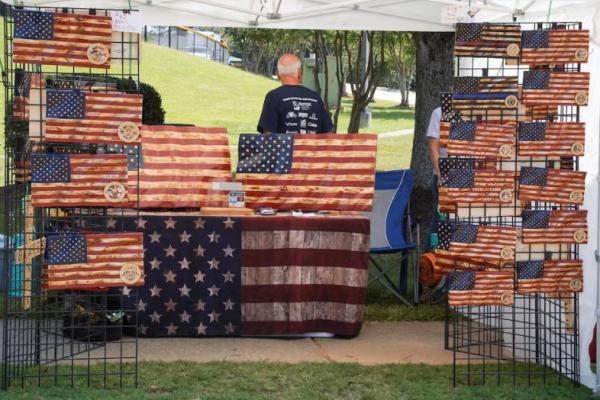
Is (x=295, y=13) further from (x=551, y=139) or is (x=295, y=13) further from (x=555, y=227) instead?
(x=555, y=227)

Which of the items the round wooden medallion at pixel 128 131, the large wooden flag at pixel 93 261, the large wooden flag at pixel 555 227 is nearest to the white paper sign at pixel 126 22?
the round wooden medallion at pixel 128 131

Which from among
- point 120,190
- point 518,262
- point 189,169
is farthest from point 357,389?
point 189,169

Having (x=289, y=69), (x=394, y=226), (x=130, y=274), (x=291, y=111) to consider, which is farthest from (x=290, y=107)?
(x=130, y=274)

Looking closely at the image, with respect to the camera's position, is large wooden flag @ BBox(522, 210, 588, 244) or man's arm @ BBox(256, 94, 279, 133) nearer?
large wooden flag @ BBox(522, 210, 588, 244)

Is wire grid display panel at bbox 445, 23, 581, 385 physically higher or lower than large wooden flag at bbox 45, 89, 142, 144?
lower

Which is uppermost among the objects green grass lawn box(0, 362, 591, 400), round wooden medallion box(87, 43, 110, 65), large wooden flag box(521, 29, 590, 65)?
large wooden flag box(521, 29, 590, 65)

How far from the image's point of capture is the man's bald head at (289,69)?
8.80m

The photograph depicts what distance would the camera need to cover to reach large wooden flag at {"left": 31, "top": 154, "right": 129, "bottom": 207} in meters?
6.11

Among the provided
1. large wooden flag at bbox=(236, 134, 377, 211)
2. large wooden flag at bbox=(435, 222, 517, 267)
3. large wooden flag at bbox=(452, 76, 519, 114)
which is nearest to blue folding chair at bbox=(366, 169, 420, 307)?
large wooden flag at bbox=(236, 134, 377, 211)

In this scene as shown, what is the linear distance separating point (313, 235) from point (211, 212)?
0.73m

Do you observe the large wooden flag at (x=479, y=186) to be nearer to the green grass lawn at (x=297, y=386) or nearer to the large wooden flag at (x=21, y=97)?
the green grass lawn at (x=297, y=386)

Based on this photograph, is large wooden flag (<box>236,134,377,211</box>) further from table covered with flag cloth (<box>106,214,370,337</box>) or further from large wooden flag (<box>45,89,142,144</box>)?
large wooden flag (<box>45,89,142,144</box>)

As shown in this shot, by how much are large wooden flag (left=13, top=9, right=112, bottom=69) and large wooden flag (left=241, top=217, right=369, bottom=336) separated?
6.71 feet

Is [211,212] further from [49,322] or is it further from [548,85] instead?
[548,85]
